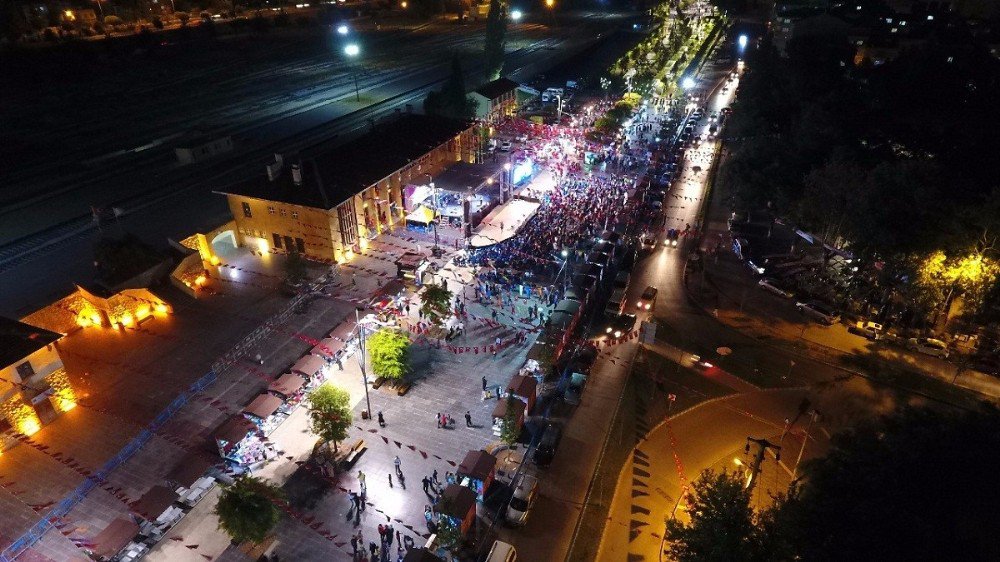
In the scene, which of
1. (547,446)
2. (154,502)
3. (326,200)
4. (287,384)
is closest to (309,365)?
(287,384)

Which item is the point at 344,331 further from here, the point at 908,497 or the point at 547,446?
the point at 908,497

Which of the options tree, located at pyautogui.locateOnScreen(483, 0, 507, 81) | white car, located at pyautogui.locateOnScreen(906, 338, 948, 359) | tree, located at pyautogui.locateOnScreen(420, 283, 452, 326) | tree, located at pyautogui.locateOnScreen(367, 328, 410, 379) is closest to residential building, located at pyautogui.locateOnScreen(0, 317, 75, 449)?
tree, located at pyautogui.locateOnScreen(367, 328, 410, 379)

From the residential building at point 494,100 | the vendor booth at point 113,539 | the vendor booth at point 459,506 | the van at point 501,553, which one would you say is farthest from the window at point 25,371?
the residential building at point 494,100

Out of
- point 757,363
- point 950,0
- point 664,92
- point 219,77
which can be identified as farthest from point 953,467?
point 950,0

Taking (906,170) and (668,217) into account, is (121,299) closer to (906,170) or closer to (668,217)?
(668,217)

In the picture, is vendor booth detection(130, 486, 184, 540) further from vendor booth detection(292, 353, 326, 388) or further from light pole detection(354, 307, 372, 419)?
light pole detection(354, 307, 372, 419)

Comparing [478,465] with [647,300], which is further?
[647,300]
